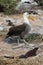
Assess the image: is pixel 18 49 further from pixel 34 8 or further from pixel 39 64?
pixel 34 8

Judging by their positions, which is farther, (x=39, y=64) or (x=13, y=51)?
(x=13, y=51)

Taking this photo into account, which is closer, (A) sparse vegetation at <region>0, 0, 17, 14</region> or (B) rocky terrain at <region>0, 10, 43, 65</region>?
(B) rocky terrain at <region>0, 10, 43, 65</region>

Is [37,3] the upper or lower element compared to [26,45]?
lower

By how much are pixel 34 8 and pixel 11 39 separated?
7068 mm

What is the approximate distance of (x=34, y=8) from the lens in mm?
17062

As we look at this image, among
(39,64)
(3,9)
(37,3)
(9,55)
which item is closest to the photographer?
(39,64)

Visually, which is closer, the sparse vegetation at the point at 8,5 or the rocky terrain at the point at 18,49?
the rocky terrain at the point at 18,49

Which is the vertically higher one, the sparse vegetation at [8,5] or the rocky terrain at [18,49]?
the rocky terrain at [18,49]

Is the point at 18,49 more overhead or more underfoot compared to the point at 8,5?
more overhead

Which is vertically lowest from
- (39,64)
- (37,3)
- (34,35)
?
(37,3)

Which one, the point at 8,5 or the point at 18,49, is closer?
the point at 18,49

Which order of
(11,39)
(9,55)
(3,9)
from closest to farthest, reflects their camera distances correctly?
(9,55), (11,39), (3,9)

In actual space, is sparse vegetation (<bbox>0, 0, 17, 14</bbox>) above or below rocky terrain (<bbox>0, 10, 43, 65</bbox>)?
below

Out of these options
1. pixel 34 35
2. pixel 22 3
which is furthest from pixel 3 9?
pixel 34 35
